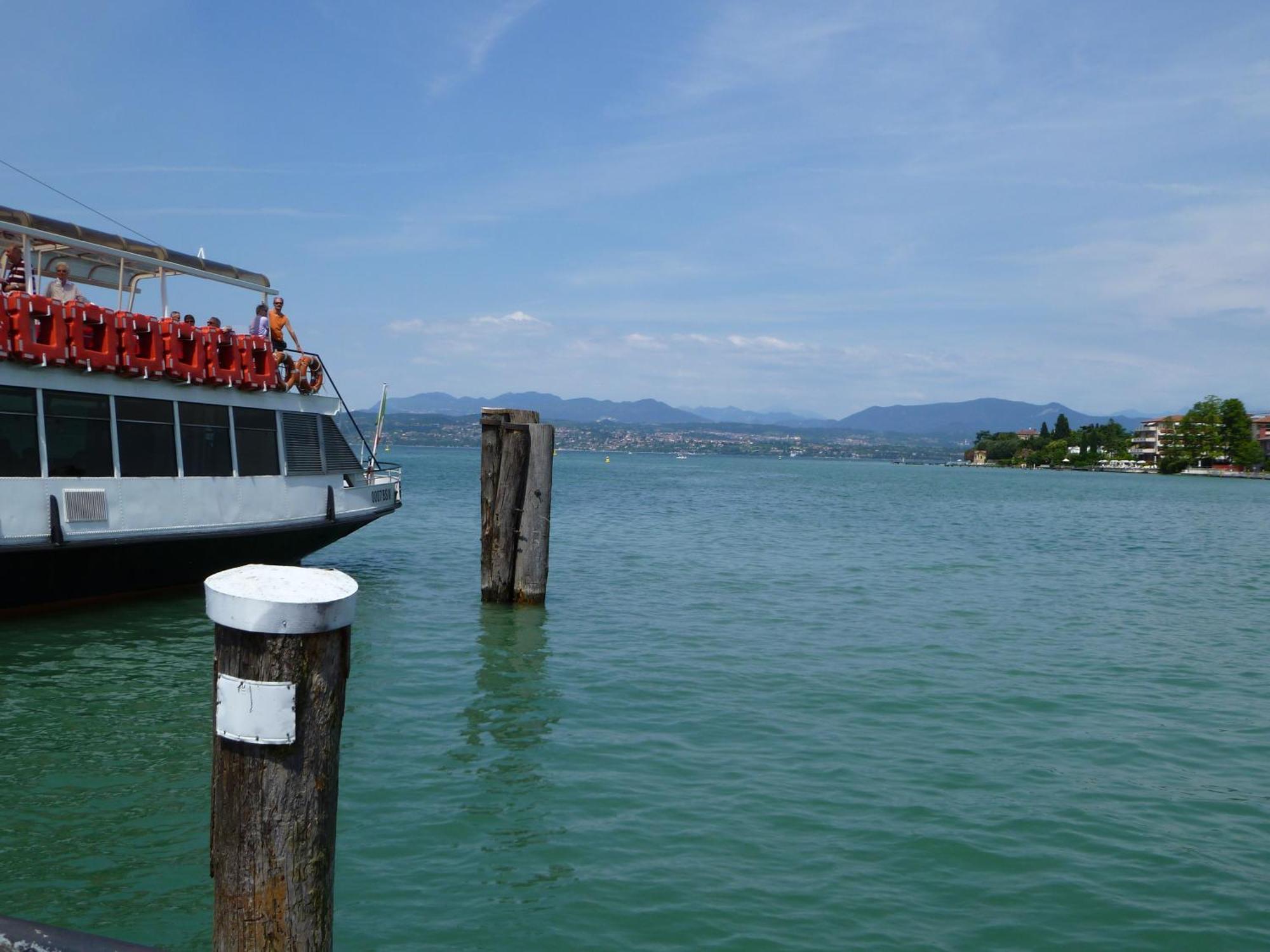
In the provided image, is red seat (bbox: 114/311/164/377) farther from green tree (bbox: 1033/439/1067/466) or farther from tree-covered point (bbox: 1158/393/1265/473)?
green tree (bbox: 1033/439/1067/466)

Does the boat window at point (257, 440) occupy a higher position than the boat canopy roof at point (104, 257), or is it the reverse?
the boat canopy roof at point (104, 257)

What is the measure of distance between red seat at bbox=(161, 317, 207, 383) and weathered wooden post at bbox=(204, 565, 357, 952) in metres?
13.2

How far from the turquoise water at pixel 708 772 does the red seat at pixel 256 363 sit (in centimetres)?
370

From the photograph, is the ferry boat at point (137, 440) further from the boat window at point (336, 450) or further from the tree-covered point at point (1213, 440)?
the tree-covered point at point (1213, 440)

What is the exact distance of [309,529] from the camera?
61.7 feet

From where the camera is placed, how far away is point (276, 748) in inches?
148

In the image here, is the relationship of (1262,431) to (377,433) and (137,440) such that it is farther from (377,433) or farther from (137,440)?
(137,440)

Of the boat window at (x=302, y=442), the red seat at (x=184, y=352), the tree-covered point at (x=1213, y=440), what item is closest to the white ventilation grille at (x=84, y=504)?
the red seat at (x=184, y=352)

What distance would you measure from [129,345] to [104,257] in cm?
319

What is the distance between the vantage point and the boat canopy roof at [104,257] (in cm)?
1514

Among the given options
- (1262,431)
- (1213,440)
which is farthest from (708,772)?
(1262,431)

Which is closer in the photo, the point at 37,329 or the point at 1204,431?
the point at 37,329

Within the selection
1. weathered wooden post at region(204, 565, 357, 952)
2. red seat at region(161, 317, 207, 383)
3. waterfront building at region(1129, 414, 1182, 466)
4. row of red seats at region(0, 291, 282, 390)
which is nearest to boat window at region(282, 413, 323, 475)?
row of red seats at region(0, 291, 282, 390)

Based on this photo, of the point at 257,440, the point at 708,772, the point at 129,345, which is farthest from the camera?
the point at 257,440
